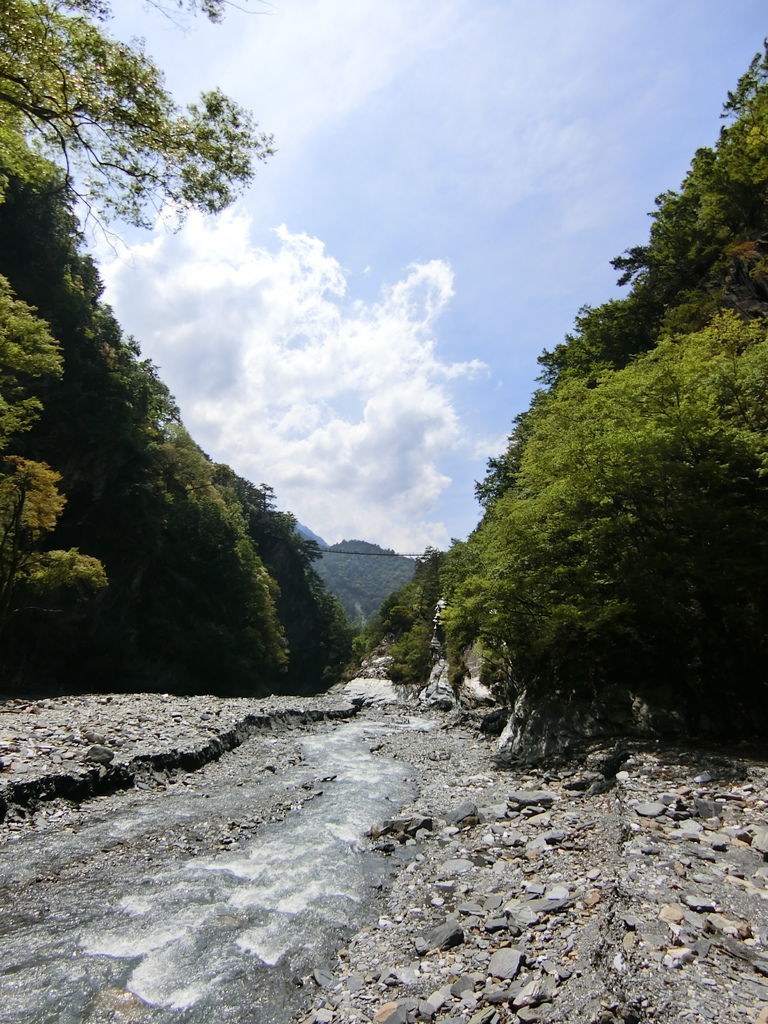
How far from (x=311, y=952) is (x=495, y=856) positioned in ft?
10.8

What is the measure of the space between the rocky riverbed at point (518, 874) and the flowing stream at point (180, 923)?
0.19m

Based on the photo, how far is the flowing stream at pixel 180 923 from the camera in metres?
4.92

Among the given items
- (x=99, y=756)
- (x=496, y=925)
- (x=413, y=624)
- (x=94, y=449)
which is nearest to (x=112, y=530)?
(x=94, y=449)

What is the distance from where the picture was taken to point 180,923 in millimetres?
6281

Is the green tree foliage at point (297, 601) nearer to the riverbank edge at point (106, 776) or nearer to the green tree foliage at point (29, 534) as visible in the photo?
the green tree foliage at point (29, 534)

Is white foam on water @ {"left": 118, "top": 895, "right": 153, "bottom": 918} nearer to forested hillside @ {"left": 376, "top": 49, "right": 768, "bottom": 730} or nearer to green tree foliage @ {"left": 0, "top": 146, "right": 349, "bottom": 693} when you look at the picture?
forested hillside @ {"left": 376, "top": 49, "right": 768, "bottom": 730}

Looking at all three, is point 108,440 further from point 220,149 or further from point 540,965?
point 540,965

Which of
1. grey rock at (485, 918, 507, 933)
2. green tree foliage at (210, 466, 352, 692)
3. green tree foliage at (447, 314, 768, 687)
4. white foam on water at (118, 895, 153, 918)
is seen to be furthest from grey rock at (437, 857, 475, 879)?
green tree foliage at (210, 466, 352, 692)

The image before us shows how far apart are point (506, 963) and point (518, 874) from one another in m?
2.64

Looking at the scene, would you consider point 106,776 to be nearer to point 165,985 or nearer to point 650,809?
point 165,985

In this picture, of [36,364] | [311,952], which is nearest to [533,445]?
[36,364]

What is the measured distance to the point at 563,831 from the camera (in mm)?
8281

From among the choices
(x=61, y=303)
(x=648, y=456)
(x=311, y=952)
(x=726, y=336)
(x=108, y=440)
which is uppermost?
(x=61, y=303)

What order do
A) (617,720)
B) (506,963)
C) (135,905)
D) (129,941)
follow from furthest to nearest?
(617,720)
(135,905)
(129,941)
(506,963)
